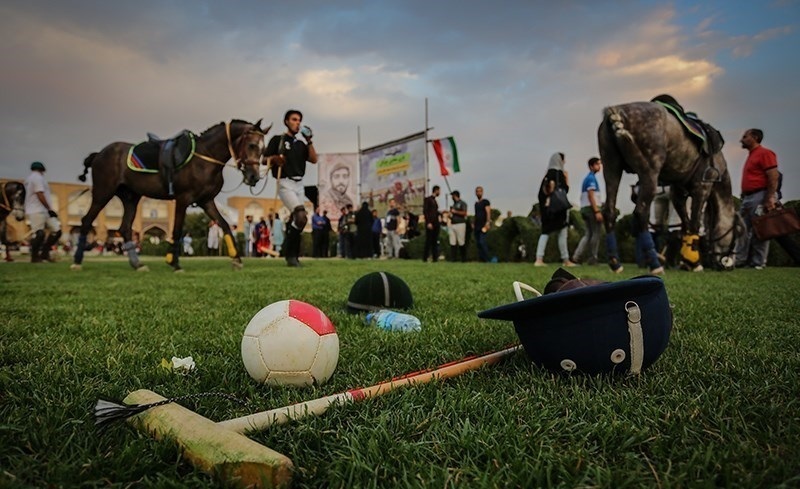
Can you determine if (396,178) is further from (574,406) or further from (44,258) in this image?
(574,406)

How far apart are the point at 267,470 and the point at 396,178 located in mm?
26512

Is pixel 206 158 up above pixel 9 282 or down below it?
above

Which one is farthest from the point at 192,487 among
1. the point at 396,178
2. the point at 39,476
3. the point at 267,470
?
the point at 396,178

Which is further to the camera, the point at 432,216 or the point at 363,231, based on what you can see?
the point at 363,231

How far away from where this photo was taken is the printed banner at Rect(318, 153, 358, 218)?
29547mm

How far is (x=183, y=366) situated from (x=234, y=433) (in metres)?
1.05

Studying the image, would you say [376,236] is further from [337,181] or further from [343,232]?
[337,181]

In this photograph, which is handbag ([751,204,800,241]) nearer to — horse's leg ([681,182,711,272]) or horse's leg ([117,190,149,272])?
horse's leg ([681,182,711,272])

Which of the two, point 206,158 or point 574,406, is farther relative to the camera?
point 206,158

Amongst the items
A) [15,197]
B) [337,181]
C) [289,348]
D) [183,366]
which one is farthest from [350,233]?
[289,348]

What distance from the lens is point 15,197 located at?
12.5 m

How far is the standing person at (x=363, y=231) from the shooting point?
18812 mm

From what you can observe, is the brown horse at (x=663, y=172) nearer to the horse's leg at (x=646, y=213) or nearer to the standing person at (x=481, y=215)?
the horse's leg at (x=646, y=213)

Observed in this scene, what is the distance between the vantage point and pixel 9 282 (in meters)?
6.64
